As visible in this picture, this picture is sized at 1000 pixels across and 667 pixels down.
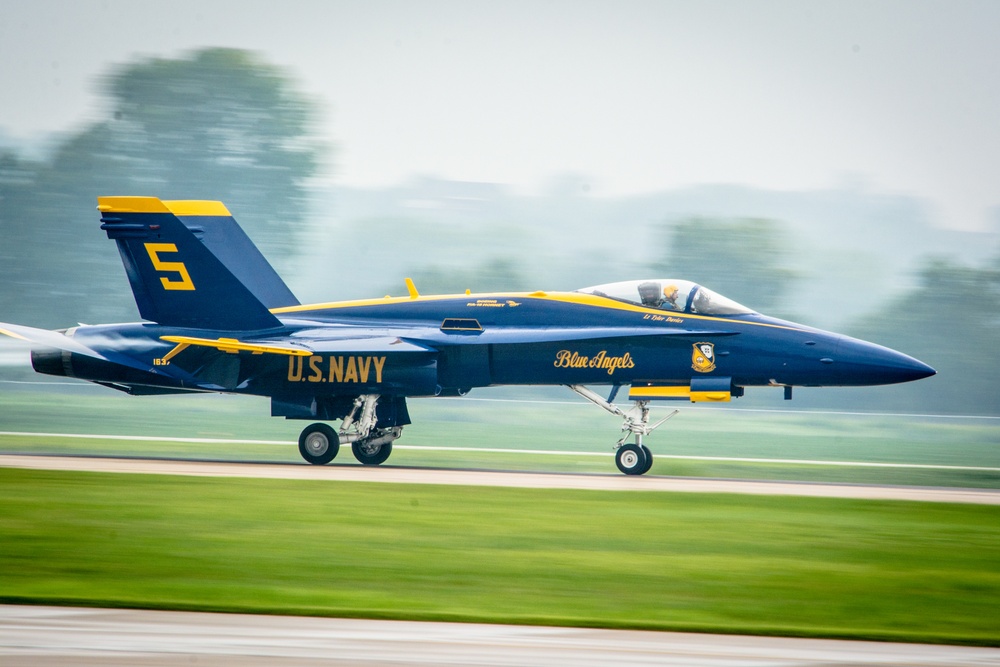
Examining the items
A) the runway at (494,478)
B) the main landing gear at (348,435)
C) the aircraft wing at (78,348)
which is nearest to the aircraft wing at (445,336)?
the main landing gear at (348,435)

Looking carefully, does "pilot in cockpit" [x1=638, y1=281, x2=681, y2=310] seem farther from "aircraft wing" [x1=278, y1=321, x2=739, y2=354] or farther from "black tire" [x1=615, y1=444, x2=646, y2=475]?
"black tire" [x1=615, y1=444, x2=646, y2=475]

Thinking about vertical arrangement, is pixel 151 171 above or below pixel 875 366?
above

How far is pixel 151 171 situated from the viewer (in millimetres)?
49906

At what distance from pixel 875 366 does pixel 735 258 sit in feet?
83.1

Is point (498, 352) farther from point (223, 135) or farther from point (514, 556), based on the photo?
point (223, 135)

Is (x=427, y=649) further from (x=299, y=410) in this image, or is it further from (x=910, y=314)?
(x=910, y=314)

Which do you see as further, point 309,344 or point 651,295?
point 309,344

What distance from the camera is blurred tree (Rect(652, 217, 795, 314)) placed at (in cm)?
3975

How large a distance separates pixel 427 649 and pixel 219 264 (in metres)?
11.8

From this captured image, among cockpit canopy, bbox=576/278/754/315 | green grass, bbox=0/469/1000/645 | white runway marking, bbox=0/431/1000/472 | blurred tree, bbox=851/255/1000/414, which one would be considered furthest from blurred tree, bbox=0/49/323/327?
green grass, bbox=0/469/1000/645

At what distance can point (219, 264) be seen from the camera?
56.1ft

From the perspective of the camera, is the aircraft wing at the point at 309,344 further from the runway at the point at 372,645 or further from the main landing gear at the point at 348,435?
the runway at the point at 372,645

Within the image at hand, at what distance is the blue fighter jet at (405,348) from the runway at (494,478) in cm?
95

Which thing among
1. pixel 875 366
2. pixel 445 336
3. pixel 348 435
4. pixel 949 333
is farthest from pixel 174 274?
pixel 949 333
